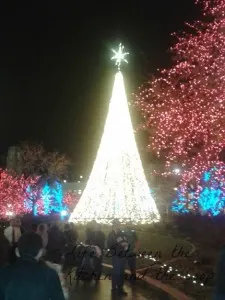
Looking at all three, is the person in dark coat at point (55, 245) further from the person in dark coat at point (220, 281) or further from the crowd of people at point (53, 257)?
the person in dark coat at point (220, 281)

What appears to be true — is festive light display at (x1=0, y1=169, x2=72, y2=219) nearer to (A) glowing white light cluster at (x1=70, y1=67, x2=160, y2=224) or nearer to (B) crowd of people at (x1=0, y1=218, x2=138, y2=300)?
(A) glowing white light cluster at (x1=70, y1=67, x2=160, y2=224)

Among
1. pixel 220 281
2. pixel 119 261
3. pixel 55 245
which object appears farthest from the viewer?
pixel 55 245

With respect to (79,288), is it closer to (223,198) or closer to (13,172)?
(223,198)

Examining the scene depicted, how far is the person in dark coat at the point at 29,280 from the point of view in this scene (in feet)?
13.4

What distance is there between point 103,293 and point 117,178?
12654 millimetres

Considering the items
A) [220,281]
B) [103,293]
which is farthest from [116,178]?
[220,281]

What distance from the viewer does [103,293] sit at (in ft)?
37.1

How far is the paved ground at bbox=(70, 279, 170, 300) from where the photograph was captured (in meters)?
10.8

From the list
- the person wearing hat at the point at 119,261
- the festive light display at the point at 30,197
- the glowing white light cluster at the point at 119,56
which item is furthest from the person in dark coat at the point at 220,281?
the festive light display at the point at 30,197

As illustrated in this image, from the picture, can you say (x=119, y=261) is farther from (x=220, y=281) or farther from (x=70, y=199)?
(x=70, y=199)

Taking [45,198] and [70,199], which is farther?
[70,199]

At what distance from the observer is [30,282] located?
162 inches

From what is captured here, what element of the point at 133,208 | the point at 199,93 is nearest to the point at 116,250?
the point at 199,93

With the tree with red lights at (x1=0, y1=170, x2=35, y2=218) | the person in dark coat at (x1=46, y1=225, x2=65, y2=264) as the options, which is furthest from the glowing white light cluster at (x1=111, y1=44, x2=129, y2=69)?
the tree with red lights at (x1=0, y1=170, x2=35, y2=218)
